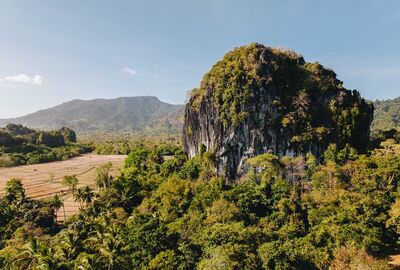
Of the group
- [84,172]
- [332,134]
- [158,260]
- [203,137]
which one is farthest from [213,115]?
[84,172]

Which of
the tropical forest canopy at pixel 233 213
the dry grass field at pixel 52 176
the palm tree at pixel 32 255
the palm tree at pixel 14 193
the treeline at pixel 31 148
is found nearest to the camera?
the palm tree at pixel 32 255

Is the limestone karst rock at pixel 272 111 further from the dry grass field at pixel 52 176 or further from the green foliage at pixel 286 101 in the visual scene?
the dry grass field at pixel 52 176

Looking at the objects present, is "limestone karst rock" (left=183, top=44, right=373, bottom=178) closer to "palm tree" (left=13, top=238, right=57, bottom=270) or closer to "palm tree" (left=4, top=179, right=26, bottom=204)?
"palm tree" (left=4, top=179, right=26, bottom=204)

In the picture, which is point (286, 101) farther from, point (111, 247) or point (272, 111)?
point (111, 247)

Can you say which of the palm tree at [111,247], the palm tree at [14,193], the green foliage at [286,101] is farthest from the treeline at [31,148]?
the palm tree at [111,247]

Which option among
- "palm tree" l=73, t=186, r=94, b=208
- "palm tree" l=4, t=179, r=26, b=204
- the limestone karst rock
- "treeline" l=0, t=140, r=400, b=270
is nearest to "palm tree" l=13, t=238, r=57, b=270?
"treeline" l=0, t=140, r=400, b=270

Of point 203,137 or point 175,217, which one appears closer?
point 175,217

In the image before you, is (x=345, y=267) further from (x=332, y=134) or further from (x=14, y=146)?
(x=14, y=146)
